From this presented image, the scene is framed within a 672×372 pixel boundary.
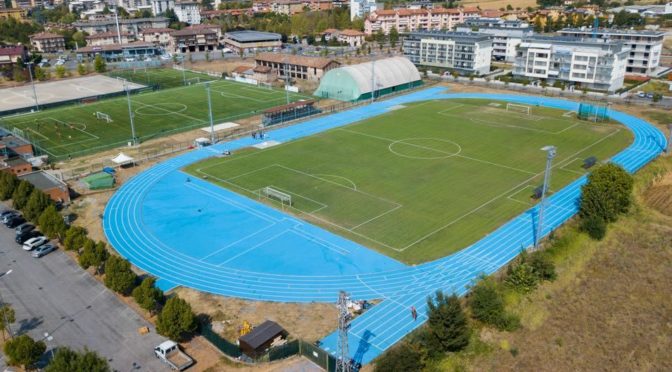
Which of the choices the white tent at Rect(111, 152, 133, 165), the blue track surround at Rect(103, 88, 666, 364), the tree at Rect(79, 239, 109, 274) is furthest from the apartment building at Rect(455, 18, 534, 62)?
the tree at Rect(79, 239, 109, 274)

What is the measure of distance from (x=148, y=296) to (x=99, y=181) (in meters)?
25.6

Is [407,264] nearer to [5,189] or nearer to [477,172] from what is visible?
[477,172]

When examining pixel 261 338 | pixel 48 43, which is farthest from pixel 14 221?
pixel 48 43

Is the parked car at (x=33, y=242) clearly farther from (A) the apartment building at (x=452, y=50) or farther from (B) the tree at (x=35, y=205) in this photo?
(A) the apartment building at (x=452, y=50)

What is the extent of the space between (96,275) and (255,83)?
6920 centimetres

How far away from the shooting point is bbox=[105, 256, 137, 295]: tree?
35.0m

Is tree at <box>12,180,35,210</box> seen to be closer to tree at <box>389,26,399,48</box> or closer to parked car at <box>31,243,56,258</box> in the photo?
parked car at <box>31,243,56,258</box>

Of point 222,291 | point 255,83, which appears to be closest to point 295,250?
point 222,291

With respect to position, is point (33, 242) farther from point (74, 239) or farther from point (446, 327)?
point (446, 327)

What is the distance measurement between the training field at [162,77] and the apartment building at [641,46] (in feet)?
260

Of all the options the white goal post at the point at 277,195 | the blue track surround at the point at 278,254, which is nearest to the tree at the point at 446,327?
the blue track surround at the point at 278,254

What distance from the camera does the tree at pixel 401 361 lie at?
88.2 ft

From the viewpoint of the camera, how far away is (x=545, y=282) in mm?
37094

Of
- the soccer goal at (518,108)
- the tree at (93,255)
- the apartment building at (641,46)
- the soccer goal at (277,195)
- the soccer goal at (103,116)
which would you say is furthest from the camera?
the apartment building at (641,46)
